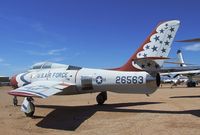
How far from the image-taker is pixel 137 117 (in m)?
13.3

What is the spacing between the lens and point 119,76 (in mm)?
15773

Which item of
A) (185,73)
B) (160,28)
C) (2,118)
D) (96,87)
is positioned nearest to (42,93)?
(2,118)

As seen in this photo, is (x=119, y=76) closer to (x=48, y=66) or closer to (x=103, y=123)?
(x=103, y=123)

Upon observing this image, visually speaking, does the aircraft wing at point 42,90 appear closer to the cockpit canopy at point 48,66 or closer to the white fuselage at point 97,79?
the white fuselage at point 97,79

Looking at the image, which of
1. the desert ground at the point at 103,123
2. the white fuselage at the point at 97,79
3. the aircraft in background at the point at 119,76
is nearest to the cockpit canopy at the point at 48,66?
the aircraft in background at the point at 119,76

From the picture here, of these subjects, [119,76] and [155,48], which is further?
[119,76]

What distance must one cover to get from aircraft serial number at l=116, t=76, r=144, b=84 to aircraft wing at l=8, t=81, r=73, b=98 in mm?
2777

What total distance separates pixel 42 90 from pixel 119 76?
12.8 feet

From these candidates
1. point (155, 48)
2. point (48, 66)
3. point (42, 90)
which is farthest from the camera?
point (48, 66)

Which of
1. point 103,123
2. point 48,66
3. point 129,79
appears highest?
point 48,66

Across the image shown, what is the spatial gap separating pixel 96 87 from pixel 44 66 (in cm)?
406

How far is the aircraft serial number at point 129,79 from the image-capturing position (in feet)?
49.4

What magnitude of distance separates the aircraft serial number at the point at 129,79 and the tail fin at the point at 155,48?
51 centimetres

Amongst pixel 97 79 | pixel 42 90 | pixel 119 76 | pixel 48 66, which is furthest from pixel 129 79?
pixel 48 66
